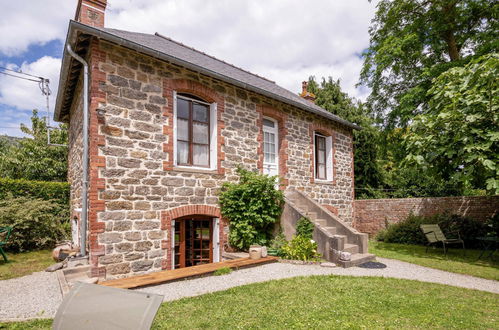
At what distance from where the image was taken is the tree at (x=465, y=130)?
6414 millimetres

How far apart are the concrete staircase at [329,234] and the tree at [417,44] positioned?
5322mm

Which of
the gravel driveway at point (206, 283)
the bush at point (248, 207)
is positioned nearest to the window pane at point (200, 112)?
the bush at point (248, 207)

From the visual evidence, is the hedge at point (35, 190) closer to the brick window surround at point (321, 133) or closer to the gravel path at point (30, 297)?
the gravel path at point (30, 297)

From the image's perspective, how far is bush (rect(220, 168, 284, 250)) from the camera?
7492 millimetres

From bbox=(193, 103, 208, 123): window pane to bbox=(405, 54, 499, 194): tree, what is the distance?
5.34 metres

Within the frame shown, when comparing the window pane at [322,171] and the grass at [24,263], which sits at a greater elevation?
the window pane at [322,171]

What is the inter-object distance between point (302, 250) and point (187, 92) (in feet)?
15.7

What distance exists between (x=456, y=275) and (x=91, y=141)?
813cm

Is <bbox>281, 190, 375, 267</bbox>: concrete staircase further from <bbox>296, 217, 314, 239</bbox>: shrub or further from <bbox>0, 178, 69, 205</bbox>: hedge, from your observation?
<bbox>0, 178, 69, 205</bbox>: hedge

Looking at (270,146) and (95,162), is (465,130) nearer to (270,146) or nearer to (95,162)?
(270,146)

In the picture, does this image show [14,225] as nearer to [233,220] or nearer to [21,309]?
[21,309]

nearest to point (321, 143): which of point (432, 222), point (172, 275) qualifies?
point (432, 222)

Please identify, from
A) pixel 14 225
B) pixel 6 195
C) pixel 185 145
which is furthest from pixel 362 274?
pixel 6 195

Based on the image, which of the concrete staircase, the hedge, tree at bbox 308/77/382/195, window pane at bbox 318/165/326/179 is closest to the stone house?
the concrete staircase
